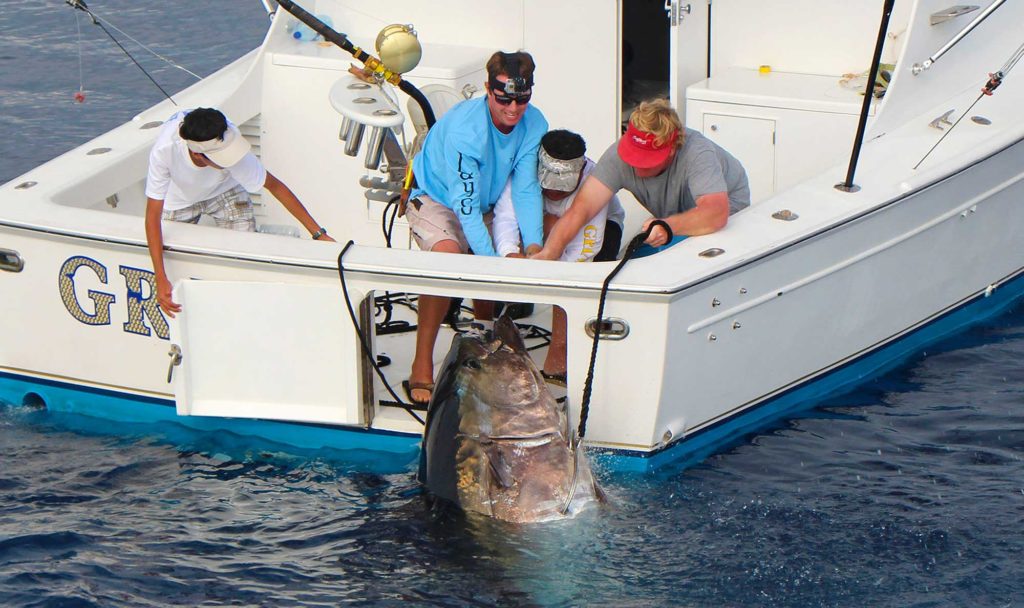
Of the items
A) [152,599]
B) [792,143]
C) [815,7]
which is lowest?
[152,599]

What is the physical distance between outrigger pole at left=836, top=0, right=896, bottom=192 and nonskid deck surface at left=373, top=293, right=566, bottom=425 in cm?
149

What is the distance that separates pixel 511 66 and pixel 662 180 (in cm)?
81

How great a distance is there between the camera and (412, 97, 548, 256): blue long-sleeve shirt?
5.84m

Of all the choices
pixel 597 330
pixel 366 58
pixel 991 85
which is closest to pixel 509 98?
pixel 366 58

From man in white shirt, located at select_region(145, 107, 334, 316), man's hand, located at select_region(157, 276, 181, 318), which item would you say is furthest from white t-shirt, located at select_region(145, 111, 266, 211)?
man's hand, located at select_region(157, 276, 181, 318)

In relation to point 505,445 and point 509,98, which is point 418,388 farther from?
point 509,98

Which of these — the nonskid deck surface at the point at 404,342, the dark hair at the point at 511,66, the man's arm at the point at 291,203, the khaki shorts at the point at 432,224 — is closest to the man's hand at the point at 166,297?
the man's arm at the point at 291,203

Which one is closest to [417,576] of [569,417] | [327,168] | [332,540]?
[332,540]

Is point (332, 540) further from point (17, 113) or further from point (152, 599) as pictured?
point (17, 113)

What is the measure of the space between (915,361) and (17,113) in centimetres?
832

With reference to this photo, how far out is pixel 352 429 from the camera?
6.00m

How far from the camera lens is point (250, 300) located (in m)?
5.66

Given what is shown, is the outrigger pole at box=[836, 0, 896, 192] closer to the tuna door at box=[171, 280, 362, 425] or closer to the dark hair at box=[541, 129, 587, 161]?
the dark hair at box=[541, 129, 587, 161]

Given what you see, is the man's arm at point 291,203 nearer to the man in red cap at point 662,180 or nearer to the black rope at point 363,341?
the black rope at point 363,341
